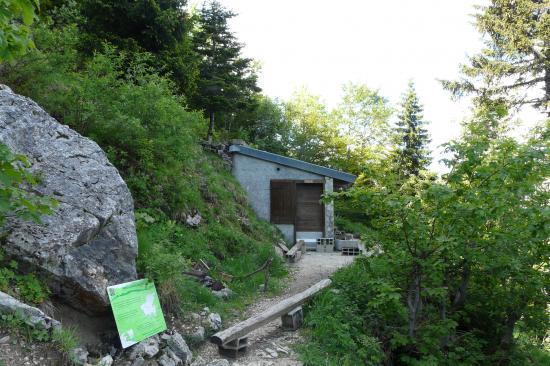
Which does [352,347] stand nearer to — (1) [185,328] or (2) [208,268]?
(1) [185,328]

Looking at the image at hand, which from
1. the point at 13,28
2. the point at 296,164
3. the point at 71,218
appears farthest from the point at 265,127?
the point at 13,28

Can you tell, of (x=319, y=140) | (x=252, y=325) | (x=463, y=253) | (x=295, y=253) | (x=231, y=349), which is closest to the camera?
(x=231, y=349)

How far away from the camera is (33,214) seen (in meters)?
2.99

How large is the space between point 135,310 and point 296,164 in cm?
1314

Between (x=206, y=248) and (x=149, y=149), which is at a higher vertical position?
(x=149, y=149)

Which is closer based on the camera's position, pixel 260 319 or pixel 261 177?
pixel 260 319

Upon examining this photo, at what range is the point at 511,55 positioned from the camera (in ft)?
57.2

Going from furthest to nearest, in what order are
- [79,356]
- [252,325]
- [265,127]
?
[265,127]
[252,325]
[79,356]

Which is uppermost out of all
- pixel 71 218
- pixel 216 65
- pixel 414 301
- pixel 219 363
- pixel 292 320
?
pixel 216 65

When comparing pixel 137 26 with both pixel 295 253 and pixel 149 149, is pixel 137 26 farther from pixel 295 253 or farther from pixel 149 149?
pixel 295 253

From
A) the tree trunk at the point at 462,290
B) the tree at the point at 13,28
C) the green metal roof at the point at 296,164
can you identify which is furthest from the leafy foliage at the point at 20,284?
the green metal roof at the point at 296,164

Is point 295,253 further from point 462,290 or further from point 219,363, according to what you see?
point 219,363

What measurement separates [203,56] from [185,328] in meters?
18.3

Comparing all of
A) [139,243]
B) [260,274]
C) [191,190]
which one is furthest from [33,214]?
[191,190]
